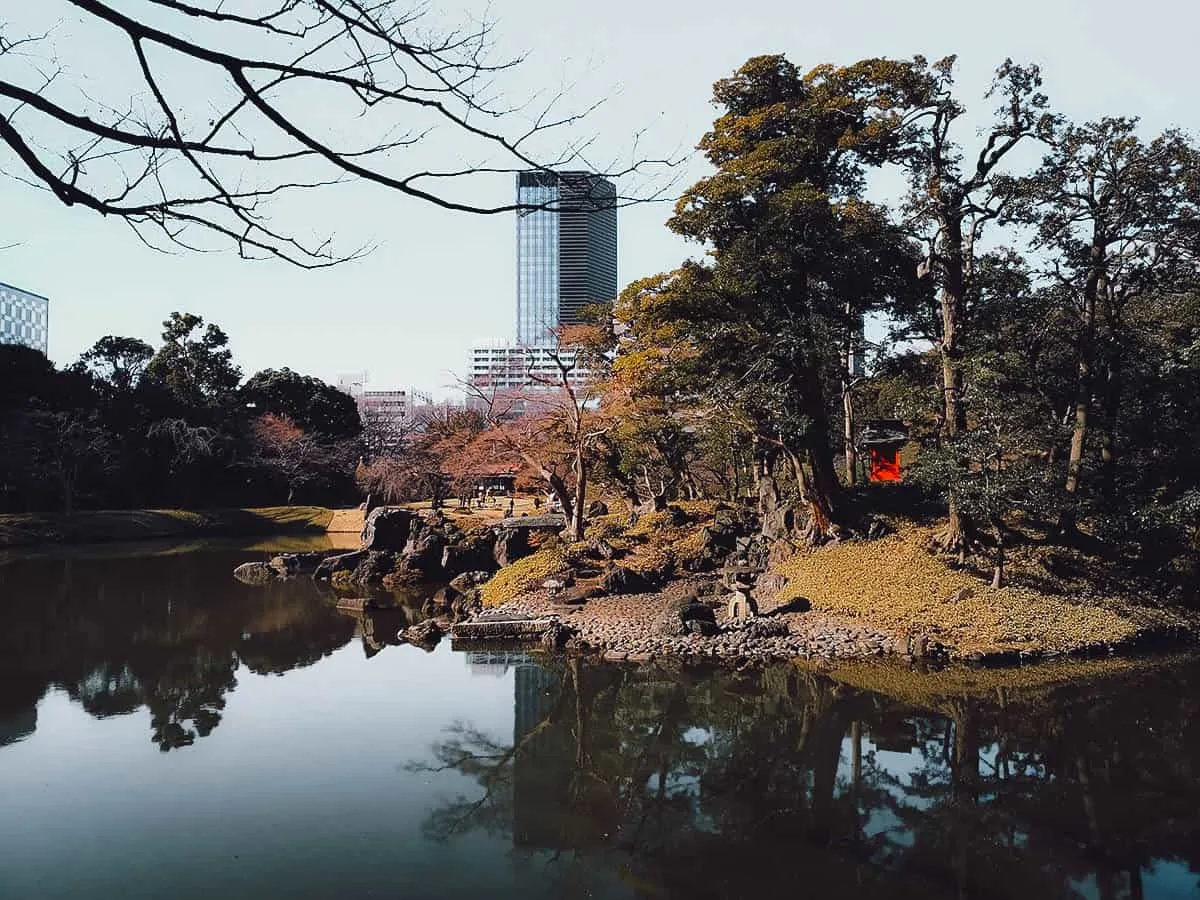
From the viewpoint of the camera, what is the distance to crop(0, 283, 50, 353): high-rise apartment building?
40000 millimetres

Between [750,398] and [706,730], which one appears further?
[750,398]

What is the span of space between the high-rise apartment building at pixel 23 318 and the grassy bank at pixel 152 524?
13583mm

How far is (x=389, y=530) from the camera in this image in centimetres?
2141

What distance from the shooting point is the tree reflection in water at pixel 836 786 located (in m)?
5.59

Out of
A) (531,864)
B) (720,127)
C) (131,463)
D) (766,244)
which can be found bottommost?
(531,864)

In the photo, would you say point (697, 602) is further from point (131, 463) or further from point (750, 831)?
point (131, 463)

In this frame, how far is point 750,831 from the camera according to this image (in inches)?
243

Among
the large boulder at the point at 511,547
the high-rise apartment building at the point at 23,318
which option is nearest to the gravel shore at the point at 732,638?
the large boulder at the point at 511,547

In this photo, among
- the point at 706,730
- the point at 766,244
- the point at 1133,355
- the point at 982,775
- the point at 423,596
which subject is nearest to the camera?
the point at 982,775

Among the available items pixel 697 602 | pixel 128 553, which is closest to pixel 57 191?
pixel 697 602

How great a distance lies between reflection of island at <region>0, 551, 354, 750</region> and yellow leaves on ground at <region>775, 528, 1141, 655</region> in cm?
790

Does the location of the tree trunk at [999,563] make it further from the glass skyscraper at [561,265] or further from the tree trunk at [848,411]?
the glass skyscraper at [561,265]

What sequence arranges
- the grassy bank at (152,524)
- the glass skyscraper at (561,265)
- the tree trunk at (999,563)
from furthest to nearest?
the glass skyscraper at (561,265)
the grassy bank at (152,524)
the tree trunk at (999,563)

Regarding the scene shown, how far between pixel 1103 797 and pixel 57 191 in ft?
25.9
